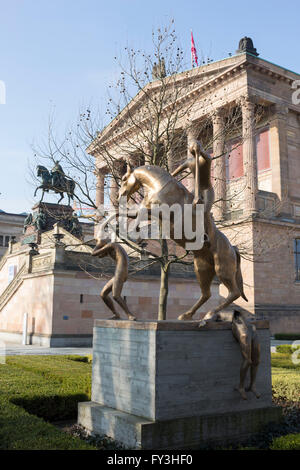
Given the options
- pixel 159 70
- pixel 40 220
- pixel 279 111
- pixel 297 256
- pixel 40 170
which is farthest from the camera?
pixel 279 111

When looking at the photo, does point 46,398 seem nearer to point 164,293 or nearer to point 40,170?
point 164,293

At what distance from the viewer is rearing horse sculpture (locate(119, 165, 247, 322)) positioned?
677cm

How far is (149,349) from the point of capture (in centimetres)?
623

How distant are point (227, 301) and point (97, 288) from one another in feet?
52.9

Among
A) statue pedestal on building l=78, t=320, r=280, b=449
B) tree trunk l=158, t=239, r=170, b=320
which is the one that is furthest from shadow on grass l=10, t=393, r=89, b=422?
tree trunk l=158, t=239, r=170, b=320

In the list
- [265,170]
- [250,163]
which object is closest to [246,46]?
[250,163]

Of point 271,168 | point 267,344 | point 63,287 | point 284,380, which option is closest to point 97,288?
point 63,287

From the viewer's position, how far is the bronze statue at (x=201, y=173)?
695cm

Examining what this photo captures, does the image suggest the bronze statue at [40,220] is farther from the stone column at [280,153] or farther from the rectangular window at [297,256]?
the rectangular window at [297,256]

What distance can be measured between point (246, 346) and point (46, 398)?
14.0 ft

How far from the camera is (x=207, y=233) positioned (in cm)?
712

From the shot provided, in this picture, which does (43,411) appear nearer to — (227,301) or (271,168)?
(227,301)

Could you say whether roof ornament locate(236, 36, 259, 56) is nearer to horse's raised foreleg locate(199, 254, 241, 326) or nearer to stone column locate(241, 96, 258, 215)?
stone column locate(241, 96, 258, 215)

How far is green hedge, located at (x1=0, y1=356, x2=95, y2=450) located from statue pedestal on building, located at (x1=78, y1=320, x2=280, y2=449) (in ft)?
3.03
